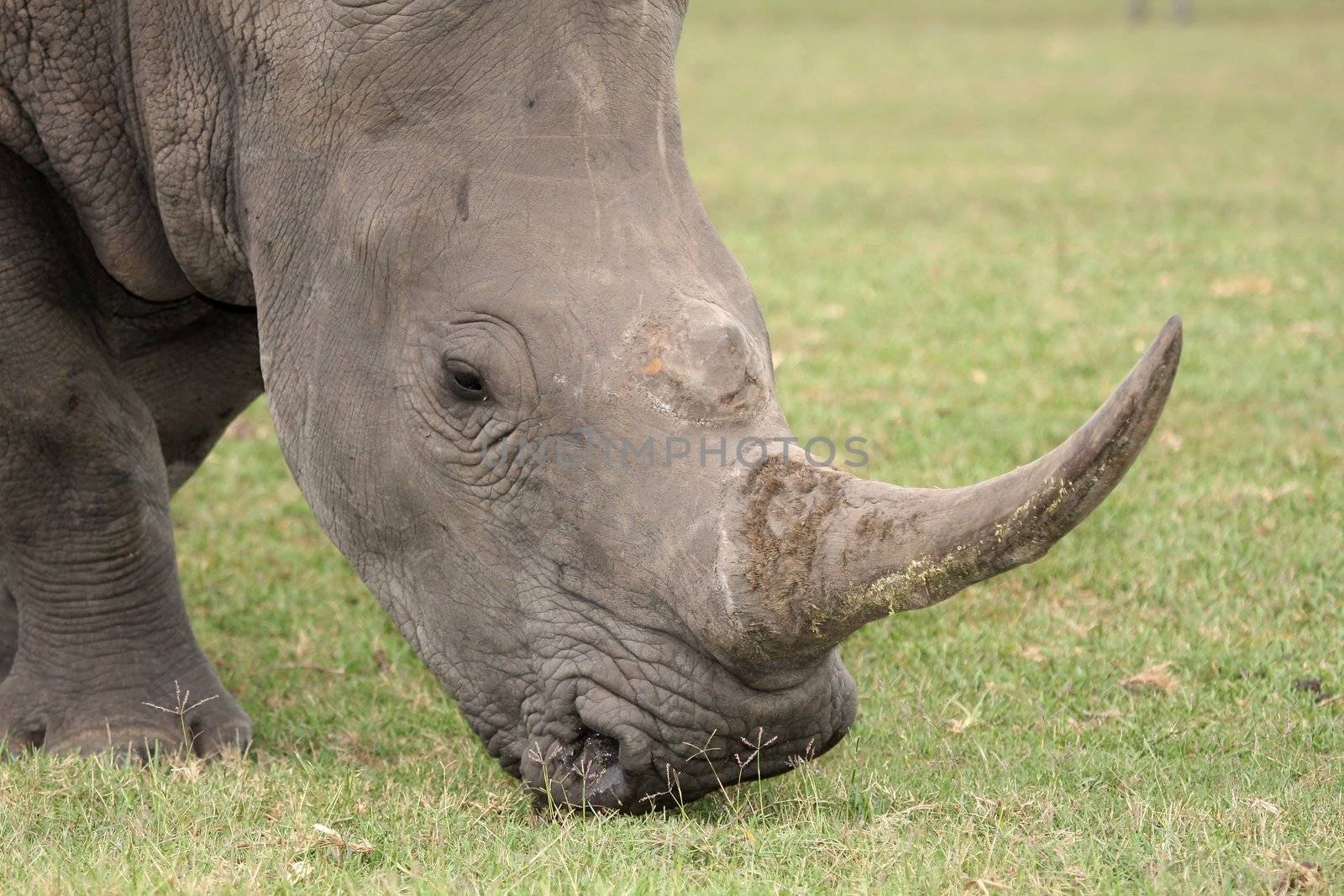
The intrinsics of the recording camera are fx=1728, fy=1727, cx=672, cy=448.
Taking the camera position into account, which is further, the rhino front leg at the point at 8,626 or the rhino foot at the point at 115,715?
the rhino front leg at the point at 8,626

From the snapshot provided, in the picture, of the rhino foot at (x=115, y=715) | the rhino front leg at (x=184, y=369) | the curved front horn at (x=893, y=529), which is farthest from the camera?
the rhino front leg at (x=184, y=369)

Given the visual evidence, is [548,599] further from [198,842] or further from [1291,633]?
[1291,633]

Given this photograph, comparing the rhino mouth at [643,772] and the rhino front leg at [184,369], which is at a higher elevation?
the rhino front leg at [184,369]

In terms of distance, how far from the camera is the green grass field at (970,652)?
3762 millimetres

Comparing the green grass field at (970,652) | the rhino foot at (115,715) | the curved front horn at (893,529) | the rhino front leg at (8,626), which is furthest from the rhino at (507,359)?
the rhino front leg at (8,626)

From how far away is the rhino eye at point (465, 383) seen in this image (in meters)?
3.99

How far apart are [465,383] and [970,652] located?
7.82 feet

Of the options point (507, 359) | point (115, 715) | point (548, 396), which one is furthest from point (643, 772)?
point (115, 715)

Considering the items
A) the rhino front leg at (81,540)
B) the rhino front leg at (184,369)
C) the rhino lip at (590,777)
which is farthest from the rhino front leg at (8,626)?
the rhino lip at (590,777)

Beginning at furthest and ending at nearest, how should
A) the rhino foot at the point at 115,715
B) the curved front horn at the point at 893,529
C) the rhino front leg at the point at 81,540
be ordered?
the rhino foot at the point at 115,715, the rhino front leg at the point at 81,540, the curved front horn at the point at 893,529

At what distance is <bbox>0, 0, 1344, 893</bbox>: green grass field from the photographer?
12.3 feet

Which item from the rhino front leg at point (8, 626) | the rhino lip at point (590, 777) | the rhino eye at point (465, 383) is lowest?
the rhino front leg at point (8, 626)

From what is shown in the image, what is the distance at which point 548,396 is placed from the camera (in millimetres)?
3879

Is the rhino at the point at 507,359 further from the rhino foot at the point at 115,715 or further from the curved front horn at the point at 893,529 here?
the rhino foot at the point at 115,715
